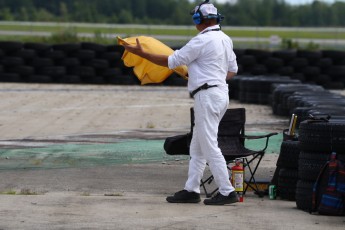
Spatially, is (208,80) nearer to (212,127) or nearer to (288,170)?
(212,127)

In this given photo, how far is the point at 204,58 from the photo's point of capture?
Answer: 31.3ft

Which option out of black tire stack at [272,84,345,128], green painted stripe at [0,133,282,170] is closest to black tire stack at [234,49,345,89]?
Result: black tire stack at [272,84,345,128]

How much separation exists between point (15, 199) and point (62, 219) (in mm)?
1160

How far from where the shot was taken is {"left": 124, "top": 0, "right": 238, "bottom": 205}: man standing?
9.46m

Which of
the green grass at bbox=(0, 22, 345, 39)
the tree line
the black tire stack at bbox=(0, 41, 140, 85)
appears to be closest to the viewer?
the black tire stack at bbox=(0, 41, 140, 85)

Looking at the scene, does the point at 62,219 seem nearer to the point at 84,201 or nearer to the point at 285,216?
the point at 84,201

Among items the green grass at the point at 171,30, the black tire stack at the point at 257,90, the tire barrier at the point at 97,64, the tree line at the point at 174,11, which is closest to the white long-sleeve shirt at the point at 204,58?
the black tire stack at the point at 257,90

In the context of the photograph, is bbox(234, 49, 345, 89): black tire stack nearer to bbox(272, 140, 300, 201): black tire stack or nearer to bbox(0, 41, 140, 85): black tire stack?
bbox(0, 41, 140, 85): black tire stack

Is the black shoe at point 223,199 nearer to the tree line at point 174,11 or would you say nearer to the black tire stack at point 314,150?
the black tire stack at point 314,150

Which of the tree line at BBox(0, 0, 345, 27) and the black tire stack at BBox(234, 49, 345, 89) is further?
the tree line at BBox(0, 0, 345, 27)

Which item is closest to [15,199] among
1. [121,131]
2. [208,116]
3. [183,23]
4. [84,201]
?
[84,201]

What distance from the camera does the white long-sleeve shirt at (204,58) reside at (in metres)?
9.50

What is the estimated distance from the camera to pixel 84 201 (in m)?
9.55

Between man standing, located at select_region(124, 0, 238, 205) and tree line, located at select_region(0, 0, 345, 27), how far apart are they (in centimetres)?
6318
